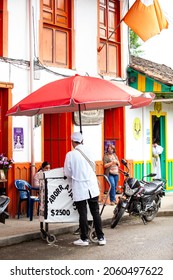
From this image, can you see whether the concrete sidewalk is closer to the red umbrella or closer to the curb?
the curb

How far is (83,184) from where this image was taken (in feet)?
31.1

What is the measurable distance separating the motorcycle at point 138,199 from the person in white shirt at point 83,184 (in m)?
1.93

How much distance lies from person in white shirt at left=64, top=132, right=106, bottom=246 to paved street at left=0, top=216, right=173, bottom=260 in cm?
Result: 41

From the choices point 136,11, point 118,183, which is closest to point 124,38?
point 136,11

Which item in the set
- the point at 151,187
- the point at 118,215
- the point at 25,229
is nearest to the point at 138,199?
the point at 151,187

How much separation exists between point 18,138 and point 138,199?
302 cm

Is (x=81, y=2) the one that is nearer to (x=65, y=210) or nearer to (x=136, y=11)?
(x=136, y=11)

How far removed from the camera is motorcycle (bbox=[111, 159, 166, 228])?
11547 mm

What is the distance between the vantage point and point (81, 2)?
14578 mm

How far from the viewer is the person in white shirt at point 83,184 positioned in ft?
31.1

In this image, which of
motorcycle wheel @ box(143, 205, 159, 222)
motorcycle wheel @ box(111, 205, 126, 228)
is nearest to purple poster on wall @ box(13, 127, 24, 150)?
motorcycle wheel @ box(111, 205, 126, 228)

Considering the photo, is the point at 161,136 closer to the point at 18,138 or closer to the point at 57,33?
the point at 57,33

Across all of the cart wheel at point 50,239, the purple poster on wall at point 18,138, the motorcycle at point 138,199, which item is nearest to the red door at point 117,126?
the motorcycle at point 138,199

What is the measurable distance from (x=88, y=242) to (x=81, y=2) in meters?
7.16
